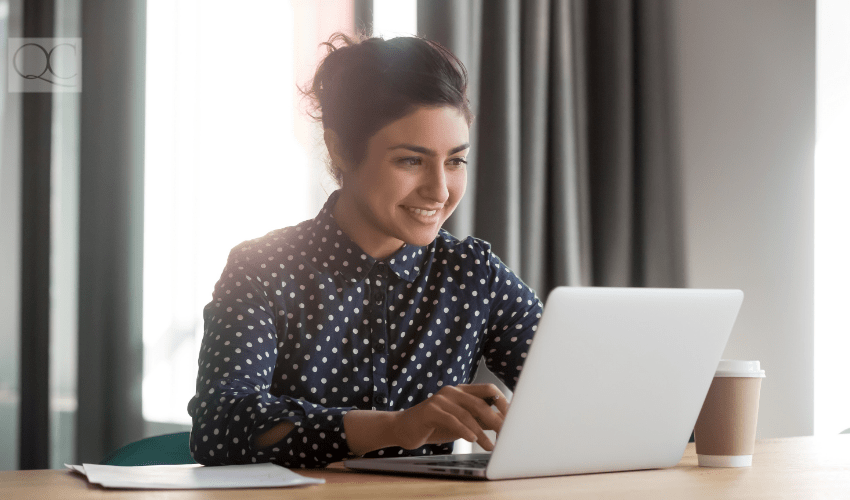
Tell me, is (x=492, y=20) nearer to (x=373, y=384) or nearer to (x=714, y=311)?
(x=373, y=384)

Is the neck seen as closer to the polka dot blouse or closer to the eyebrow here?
the polka dot blouse

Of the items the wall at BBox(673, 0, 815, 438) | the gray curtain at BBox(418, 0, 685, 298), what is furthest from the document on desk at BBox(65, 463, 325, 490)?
the wall at BBox(673, 0, 815, 438)

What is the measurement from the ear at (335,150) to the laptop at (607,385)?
61 centimetres

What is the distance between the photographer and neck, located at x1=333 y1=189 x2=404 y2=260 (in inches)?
55.9

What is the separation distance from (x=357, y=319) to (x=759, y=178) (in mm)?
1360

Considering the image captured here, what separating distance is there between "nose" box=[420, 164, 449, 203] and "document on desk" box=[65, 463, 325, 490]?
1.88 ft

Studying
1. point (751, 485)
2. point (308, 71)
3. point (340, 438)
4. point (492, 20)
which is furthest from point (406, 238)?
point (492, 20)

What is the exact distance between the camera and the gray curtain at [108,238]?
2121mm

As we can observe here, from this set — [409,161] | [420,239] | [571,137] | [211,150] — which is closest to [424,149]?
[409,161]

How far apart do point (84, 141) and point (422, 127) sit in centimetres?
118

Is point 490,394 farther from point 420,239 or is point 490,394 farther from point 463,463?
point 420,239

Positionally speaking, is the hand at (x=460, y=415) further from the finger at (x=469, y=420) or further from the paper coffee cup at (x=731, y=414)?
the paper coffee cup at (x=731, y=414)

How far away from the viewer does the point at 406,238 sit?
1.35 metres

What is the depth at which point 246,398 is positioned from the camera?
40.1 inches
